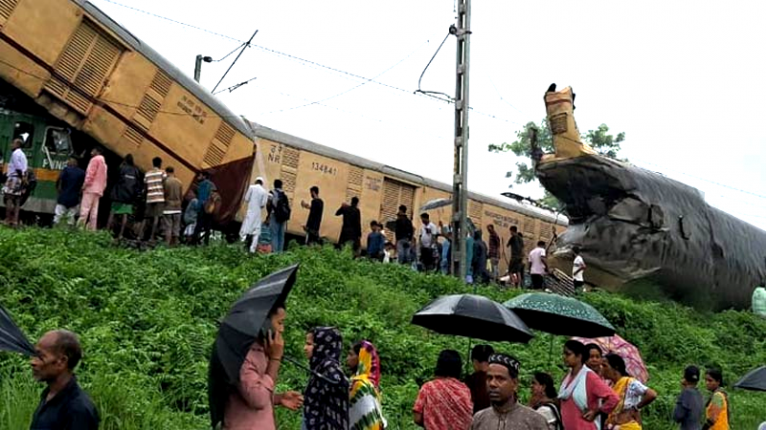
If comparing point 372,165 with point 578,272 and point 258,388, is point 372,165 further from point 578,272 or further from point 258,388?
point 258,388

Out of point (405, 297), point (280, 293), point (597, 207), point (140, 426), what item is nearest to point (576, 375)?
point (280, 293)

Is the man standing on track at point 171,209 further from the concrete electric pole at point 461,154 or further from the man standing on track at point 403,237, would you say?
the concrete electric pole at point 461,154

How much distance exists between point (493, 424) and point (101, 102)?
41.4 ft

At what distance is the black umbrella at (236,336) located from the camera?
4.46m

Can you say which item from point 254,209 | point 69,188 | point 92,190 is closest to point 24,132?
point 69,188

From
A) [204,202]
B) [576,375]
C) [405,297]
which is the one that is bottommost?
[576,375]

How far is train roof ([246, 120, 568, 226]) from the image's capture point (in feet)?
67.2

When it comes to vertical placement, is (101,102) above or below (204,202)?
above

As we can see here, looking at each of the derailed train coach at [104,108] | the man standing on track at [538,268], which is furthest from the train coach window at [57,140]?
the man standing on track at [538,268]

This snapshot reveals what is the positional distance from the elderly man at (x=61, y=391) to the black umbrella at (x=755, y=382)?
19.4ft

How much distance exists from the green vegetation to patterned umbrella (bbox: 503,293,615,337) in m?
1.53

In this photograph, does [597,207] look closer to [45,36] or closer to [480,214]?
[480,214]

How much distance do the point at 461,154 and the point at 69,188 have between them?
7773mm

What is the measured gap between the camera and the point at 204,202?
16.8m
